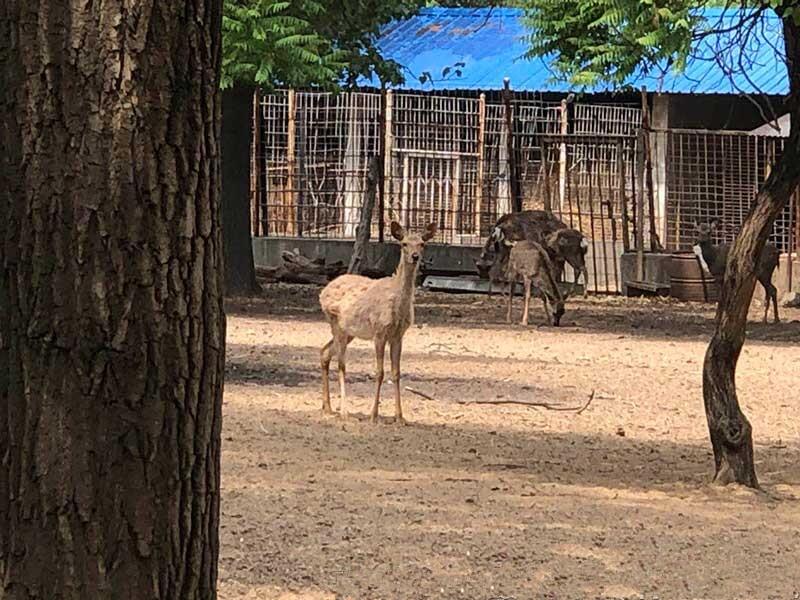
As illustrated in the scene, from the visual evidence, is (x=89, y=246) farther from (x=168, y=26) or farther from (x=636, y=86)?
(x=636, y=86)

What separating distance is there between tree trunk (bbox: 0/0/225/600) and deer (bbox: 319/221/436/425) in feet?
22.8

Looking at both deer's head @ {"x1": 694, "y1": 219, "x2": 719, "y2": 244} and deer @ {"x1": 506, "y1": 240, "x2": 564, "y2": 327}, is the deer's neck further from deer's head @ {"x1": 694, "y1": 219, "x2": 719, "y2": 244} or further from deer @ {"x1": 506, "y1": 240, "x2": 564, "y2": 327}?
deer's head @ {"x1": 694, "y1": 219, "x2": 719, "y2": 244}

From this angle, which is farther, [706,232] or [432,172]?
[432,172]

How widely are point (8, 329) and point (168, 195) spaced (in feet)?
1.28

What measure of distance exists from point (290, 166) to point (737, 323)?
16834 millimetres

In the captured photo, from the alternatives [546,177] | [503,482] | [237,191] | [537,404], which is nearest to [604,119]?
[546,177]

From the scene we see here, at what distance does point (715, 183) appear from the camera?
22.8m

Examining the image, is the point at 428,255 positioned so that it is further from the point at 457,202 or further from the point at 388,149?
the point at 388,149

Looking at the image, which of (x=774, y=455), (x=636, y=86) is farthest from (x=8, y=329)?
(x=636, y=86)

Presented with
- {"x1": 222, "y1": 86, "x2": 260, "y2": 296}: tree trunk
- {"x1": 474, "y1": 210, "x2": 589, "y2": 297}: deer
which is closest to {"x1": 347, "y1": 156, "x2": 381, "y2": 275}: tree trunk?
{"x1": 222, "y1": 86, "x2": 260, "y2": 296}: tree trunk

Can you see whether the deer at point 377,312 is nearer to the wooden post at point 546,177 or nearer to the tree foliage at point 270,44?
the tree foliage at point 270,44

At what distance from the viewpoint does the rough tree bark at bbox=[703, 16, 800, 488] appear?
25.6 feet

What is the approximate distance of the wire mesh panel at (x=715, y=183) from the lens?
22578 millimetres

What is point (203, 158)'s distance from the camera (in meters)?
2.79
